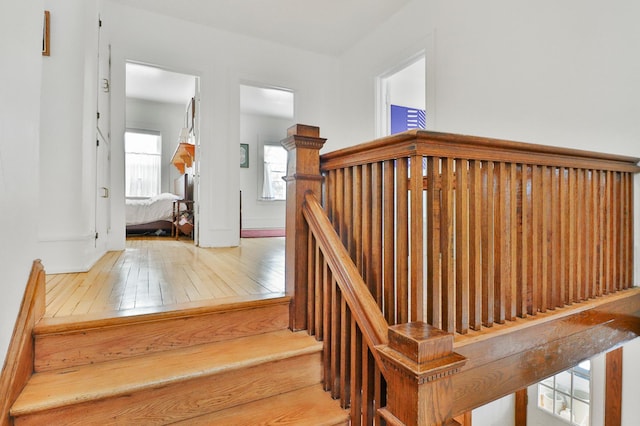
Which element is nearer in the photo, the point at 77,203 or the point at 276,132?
the point at 77,203

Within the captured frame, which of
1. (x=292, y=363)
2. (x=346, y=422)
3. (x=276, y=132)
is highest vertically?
(x=276, y=132)

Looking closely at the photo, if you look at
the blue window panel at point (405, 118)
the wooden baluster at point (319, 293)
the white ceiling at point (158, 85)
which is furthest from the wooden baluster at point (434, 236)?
the white ceiling at point (158, 85)

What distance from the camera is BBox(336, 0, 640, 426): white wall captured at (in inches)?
74.9

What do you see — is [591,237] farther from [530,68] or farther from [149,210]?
[149,210]

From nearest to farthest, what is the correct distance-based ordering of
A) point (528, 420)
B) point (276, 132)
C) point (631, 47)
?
point (631, 47) < point (528, 420) < point (276, 132)

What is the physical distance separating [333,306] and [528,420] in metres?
3.29

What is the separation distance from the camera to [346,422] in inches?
50.1

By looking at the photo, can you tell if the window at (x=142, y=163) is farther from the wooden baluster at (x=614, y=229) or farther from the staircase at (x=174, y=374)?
the wooden baluster at (x=614, y=229)

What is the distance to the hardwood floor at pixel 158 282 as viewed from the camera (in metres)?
1.54

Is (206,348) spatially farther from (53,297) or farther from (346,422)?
(53,297)

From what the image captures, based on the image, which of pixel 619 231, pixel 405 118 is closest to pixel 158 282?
pixel 619 231

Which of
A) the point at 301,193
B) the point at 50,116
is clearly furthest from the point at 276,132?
the point at 301,193

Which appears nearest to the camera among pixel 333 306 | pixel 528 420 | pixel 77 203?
pixel 333 306

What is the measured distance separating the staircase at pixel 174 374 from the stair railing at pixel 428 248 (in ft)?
0.48
